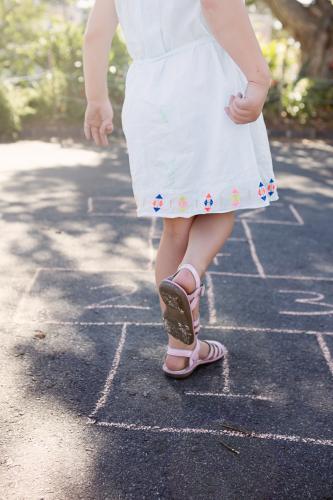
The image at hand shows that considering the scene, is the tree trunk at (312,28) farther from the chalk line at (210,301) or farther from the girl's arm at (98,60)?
the girl's arm at (98,60)

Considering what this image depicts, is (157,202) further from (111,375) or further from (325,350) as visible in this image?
(325,350)

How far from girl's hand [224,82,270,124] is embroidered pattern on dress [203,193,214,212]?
265 millimetres

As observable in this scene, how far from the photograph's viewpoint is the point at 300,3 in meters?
12.9

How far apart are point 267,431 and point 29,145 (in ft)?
26.6

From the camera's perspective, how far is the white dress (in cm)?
210

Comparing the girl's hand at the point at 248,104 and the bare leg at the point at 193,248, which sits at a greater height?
the girl's hand at the point at 248,104

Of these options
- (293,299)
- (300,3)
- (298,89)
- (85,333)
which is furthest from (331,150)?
(85,333)

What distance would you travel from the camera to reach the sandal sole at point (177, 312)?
2.10 metres

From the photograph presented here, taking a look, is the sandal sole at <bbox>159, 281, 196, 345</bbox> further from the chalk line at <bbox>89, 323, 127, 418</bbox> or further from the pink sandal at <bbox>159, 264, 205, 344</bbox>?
the chalk line at <bbox>89, 323, 127, 418</bbox>

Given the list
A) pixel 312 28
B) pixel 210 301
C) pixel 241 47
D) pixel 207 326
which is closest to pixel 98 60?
pixel 241 47

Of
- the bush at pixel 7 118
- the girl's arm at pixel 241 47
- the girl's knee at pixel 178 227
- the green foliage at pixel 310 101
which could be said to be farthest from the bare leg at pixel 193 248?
the green foliage at pixel 310 101

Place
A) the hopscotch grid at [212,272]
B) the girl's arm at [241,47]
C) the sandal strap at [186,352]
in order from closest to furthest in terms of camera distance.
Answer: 1. the girl's arm at [241,47]
2. the sandal strap at [186,352]
3. the hopscotch grid at [212,272]

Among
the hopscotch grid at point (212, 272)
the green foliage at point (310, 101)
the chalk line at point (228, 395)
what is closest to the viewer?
the chalk line at point (228, 395)

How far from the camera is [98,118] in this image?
2.42 meters
